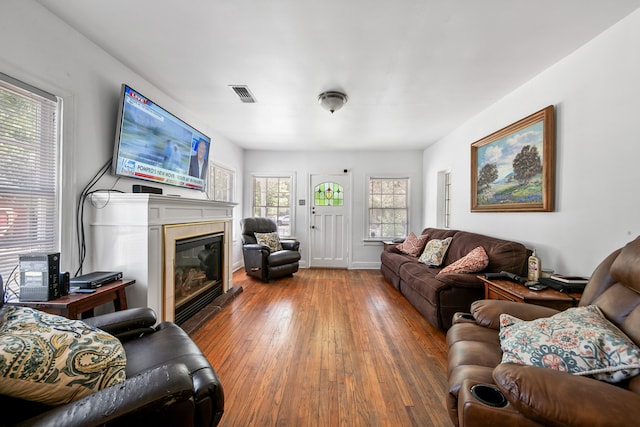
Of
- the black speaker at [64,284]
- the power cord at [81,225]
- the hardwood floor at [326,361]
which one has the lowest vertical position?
the hardwood floor at [326,361]

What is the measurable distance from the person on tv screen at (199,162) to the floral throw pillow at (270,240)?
1511 mm

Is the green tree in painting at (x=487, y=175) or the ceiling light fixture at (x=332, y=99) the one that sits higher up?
the ceiling light fixture at (x=332, y=99)

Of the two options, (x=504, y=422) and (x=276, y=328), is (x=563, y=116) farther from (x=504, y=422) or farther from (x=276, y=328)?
(x=276, y=328)

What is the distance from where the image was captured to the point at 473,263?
2.66 m

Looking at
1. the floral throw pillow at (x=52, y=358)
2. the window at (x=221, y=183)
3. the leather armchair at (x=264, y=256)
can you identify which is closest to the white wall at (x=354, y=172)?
the window at (x=221, y=183)

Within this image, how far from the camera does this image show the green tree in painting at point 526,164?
7.79 feet

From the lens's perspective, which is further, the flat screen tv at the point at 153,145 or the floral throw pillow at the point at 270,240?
the floral throw pillow at the point at 270,240

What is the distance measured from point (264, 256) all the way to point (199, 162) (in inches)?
69.4

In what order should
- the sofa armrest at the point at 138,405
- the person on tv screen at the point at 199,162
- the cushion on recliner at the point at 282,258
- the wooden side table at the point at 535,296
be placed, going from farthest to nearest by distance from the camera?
the cushion on recliner at the point at 282,258, the person on tv screen at the point at 199,162, the wooden side table at the point at 535,296, the sofa armrest at the point at 138,405

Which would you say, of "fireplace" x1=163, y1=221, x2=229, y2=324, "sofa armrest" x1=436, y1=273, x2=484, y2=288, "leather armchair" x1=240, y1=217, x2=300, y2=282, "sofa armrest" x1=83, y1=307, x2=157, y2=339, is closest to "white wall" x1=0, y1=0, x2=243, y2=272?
"fireplace" x1=163, y1=221, x2=229, y2=324

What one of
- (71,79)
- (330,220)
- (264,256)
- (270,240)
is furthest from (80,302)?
(330,220)

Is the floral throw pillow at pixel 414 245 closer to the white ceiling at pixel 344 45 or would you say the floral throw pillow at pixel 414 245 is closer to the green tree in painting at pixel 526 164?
the green tree in painting at pixel 526 164

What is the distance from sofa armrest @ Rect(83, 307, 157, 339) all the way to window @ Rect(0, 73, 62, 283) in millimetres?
693

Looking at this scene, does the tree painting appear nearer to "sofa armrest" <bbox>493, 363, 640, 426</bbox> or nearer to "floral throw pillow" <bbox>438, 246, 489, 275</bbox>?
"floral throw pillow" <bbox>438, 246, 489, 275</bbox>
